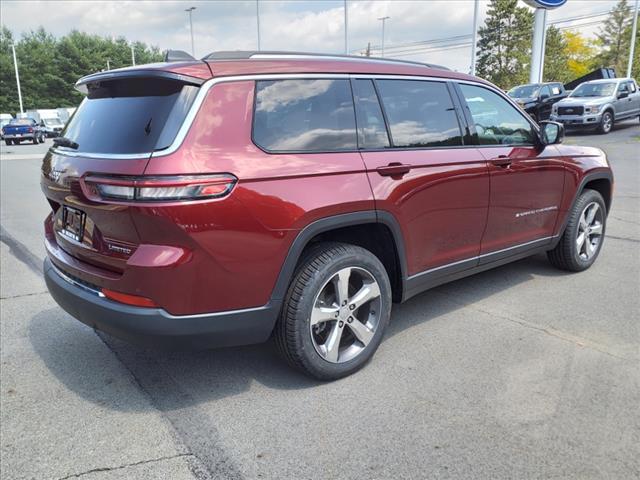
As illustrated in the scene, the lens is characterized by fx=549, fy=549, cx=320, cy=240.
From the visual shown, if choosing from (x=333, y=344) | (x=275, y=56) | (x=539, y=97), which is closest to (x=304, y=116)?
(x=275, y=56)

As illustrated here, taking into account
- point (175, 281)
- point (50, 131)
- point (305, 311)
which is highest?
point (175, 281)

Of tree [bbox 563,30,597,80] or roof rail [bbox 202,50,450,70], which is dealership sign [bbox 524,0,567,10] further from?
tree [bbox 563,30,597,80]

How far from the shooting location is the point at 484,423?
2.76 metres

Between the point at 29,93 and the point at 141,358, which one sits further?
the point at 29,93

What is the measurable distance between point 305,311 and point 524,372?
4.58ft

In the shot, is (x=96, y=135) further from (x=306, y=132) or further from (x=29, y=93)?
(x=29, y=93)

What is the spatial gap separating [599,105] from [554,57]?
46615 mm

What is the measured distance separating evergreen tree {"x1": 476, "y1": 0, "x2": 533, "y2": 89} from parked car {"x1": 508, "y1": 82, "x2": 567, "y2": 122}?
40772mm

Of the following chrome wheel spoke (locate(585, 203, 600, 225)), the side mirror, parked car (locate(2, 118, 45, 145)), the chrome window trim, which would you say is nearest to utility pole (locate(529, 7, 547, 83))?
chrome wheel spoke (locate(585, 203, 600, 225))

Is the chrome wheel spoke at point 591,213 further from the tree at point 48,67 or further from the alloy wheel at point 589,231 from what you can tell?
the tree at point 48,67

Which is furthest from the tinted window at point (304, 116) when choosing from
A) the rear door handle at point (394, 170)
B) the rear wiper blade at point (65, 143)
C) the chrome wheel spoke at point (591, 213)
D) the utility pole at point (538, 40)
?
the utility pole at point (538, 40)

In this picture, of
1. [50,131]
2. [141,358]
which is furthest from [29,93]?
[141,358]

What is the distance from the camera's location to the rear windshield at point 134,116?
2.65 m

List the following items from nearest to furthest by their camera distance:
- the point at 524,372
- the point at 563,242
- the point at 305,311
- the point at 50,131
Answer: the point at 305,311 → the point at 524,372 → the point at 563,242 → the point at 50,131
